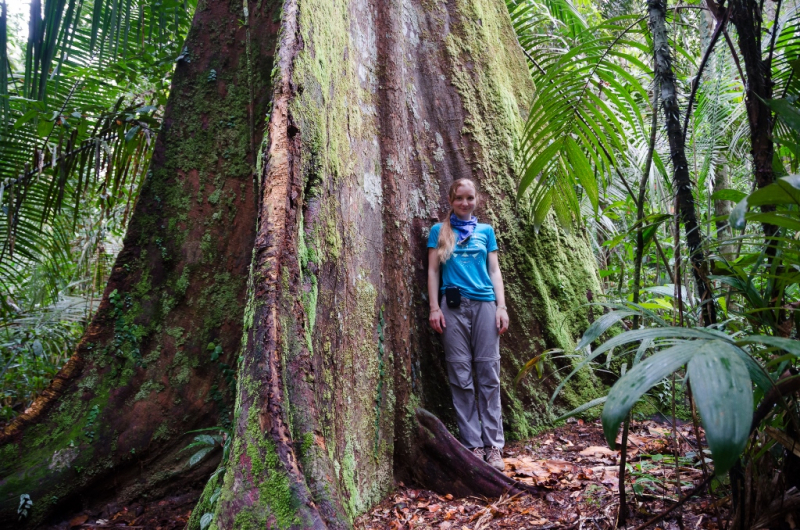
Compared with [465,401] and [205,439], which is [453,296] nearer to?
[465,401]

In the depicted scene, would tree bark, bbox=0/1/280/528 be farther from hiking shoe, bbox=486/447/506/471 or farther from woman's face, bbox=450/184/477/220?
hiking shoe, bbox=486/447/506/471

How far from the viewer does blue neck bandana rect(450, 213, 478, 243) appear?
353 centimetres

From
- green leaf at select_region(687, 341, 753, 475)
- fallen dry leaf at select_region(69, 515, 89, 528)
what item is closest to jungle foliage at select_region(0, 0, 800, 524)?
green leaf at select_region(687, 341, 753, 475)

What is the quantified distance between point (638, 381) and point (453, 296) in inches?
98.5

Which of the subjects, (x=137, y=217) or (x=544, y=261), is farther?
(x=544, y=261)

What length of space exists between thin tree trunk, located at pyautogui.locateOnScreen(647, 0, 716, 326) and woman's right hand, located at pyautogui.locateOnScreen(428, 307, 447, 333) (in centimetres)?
157

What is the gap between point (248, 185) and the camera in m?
3.01

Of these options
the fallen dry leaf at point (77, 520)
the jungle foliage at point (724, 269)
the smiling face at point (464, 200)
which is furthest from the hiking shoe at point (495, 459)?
the fallen dry leaf at point (77, 520)

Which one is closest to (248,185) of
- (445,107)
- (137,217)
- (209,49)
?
(137,217)

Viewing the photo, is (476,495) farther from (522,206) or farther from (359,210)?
(522,206)

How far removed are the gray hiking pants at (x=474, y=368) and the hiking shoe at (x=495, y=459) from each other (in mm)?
54

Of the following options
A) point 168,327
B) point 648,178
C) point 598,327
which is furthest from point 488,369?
point 598,327

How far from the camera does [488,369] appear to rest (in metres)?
3.41

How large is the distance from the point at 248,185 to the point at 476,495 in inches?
78.7
